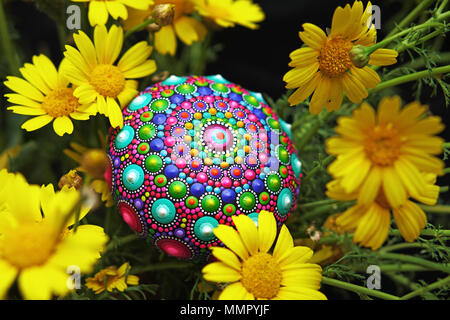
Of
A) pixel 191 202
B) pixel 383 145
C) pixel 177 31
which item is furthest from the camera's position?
pixel 177 31

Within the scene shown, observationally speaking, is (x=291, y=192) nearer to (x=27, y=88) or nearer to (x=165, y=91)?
(x=165, y=91)

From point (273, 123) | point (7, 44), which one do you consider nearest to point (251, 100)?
point (273, 123)

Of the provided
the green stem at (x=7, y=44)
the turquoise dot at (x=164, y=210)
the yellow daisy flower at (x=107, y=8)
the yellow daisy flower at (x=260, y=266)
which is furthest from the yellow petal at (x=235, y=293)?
the green stem at (x=7, y=44)

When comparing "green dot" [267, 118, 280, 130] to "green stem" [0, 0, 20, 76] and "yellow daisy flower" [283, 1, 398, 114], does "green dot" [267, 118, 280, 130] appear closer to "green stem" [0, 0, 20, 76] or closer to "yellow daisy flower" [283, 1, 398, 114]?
"yellow daisy flower" [283, 1, 398, 114]

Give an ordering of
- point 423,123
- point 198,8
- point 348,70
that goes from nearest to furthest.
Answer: point 423,123 → point 348,70 → point 198,8

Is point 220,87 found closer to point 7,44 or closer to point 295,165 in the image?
point 295,165

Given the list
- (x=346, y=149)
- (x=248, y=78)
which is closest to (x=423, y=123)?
(x=346, y=149)
